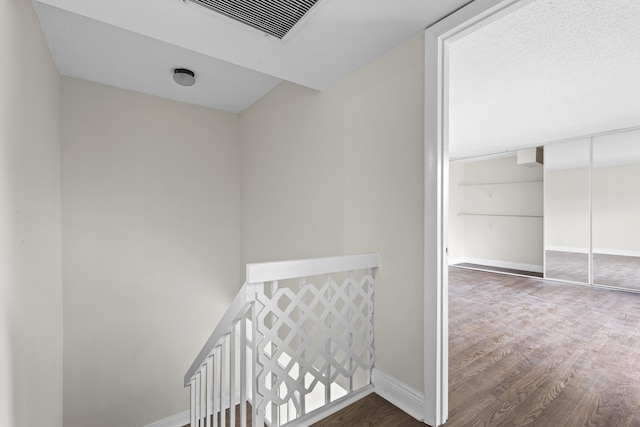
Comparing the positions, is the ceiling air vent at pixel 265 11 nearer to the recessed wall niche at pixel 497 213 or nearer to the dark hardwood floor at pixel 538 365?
the dark hardwood floor at pixel 538 365

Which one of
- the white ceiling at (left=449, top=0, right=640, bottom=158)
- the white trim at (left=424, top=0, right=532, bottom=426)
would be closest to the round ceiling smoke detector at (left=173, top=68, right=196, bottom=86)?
the white trim at (left=424, top=0, right=532, bottom=426)

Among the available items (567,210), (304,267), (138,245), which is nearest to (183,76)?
(138,245)

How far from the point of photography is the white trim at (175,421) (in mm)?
3080

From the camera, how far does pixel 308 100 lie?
2465mm

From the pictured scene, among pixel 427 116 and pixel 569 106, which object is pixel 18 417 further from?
pixel 569 106

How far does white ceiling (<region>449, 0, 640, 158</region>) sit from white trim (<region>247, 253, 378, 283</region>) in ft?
5.41

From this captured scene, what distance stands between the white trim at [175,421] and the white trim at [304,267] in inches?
115

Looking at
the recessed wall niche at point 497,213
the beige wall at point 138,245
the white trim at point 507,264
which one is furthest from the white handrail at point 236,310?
the white trim at point 507,264

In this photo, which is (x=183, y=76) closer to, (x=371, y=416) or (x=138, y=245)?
(x=138, y=245)

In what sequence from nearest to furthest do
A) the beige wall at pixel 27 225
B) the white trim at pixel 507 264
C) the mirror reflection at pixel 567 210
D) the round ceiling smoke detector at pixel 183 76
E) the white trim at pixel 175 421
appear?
the beige wall at pixel 27 225 → the round ceiling smoke detector at pixel 183 76 → the white trim at pixel 175 421 → the mirror reflection at pixel 567 210 → the white trim at pixel 507 264

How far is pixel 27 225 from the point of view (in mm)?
1569

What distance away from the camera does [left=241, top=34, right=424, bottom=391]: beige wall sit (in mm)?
1590

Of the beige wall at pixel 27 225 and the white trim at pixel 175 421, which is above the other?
the beige wall at pixel 27 225

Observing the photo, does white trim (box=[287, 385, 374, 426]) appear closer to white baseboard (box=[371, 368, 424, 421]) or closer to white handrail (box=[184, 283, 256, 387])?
white baseboard (box=[371, 368, 424, 421])
